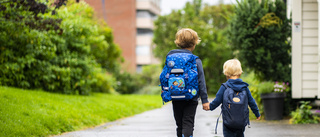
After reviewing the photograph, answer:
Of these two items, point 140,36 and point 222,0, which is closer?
point 222,0

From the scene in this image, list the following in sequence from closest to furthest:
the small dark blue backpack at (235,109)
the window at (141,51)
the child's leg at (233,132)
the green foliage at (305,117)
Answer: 1. the small dark blue backpack at (235,109)
2. the child's leg at (233,132)
3. the green foliage at (305,117)
4. the window at (141,51)

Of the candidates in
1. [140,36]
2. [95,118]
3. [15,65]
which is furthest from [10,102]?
[140,36]

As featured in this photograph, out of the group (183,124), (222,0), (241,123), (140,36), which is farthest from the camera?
(140,36)

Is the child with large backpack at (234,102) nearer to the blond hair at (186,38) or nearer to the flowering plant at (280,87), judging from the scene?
the blond hair at (186,38)

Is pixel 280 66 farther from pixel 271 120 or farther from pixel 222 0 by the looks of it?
pixel 222 0

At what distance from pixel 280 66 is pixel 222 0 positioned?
37.3 m

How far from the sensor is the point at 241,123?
505 cm

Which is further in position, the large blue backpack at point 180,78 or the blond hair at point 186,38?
the blond hair at point 186,38

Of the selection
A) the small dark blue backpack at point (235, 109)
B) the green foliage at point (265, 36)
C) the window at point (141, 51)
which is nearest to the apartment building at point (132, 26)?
the window at point (141, 51)

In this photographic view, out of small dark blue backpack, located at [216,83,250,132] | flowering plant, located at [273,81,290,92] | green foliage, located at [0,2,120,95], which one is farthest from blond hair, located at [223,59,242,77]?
green foliage, located at [0,2,120,95]

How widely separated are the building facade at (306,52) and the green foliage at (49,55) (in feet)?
19.8

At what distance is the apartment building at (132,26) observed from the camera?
5266cm

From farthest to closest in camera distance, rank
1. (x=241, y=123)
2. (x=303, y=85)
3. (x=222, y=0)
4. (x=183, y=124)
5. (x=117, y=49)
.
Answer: (x=222, y=0) → (x=117, y=49) → (x=303, y=85) → (x=183, y=124) → (x=241, y=123)

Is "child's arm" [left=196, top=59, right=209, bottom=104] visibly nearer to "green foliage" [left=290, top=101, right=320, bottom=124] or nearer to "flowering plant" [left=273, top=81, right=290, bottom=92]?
"green foliage" [left=290, top=101, right=320, bottom=124]
